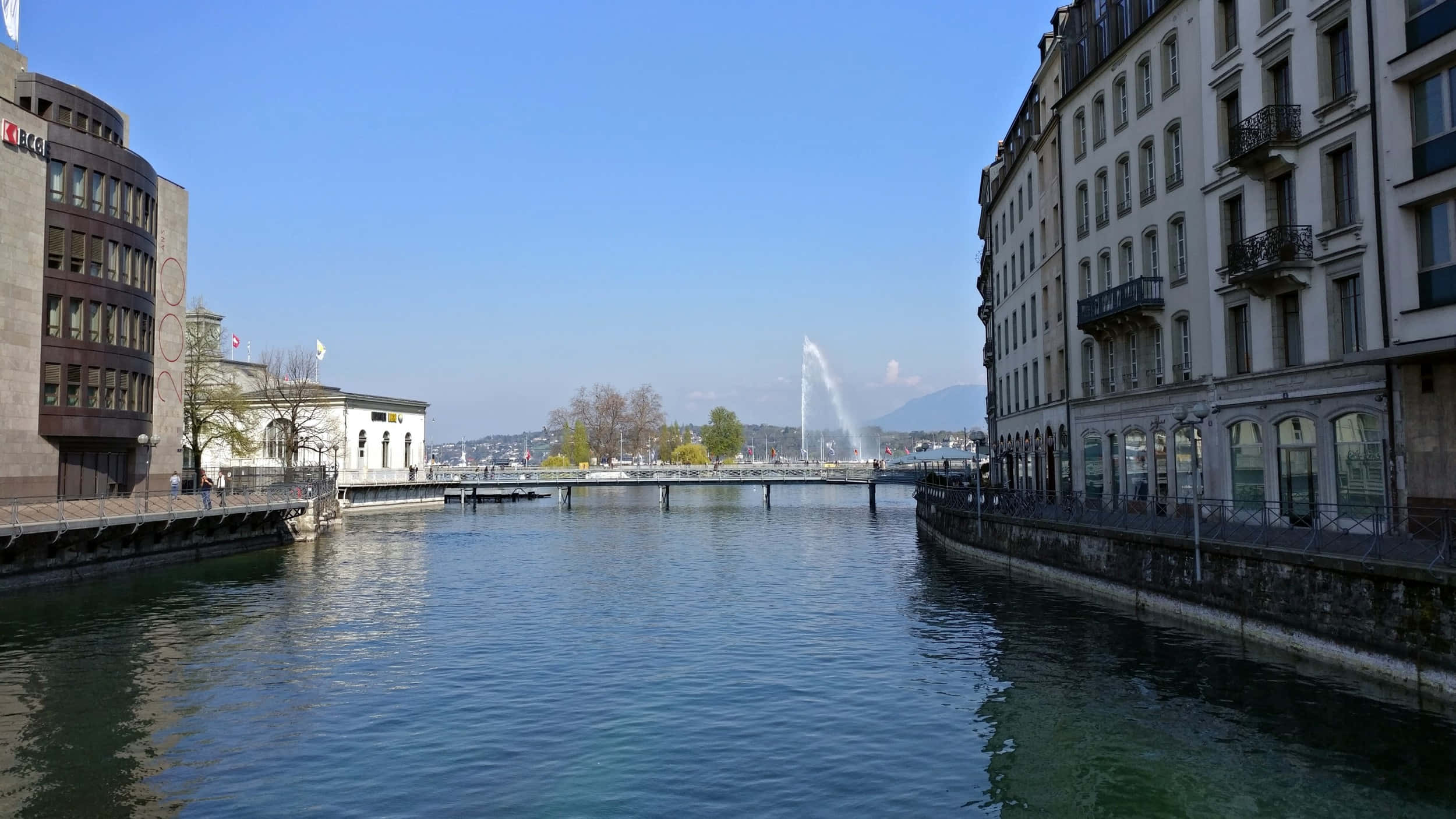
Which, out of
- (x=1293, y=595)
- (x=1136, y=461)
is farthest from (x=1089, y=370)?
(x=1293, y=595)

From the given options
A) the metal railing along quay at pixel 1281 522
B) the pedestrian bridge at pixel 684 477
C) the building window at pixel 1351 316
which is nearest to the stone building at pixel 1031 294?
the metal railing along quay at pixel 1281 522

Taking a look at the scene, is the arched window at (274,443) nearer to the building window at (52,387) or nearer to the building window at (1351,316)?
the building window at (52,387)

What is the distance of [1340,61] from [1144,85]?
488 inches

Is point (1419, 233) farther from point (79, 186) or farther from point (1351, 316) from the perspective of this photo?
point (79, 186)

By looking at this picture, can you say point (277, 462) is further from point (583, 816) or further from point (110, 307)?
point (583, 816)

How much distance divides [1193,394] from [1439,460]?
38.7 ft

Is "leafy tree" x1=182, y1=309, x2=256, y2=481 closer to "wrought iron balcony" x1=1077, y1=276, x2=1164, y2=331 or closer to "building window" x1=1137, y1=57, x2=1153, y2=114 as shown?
"wrought iron balcony" x1=1077, y1=276, x2=1164, y2=331

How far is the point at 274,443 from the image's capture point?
109 m

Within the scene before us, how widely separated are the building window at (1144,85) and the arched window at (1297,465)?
15447 millimetres

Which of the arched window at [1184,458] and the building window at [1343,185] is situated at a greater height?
the building window at [1343,185]

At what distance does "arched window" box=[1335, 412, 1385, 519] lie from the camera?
26750 mm

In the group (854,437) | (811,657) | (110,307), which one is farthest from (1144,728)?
(854,437)

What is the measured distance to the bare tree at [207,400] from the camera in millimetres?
71875

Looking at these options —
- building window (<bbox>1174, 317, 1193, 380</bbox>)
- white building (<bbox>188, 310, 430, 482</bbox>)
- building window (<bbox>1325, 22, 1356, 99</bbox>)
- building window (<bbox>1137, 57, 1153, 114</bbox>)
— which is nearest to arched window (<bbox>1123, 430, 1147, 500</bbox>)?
building window (<bbox>1174, 317, 1193, 380</bbox>)
